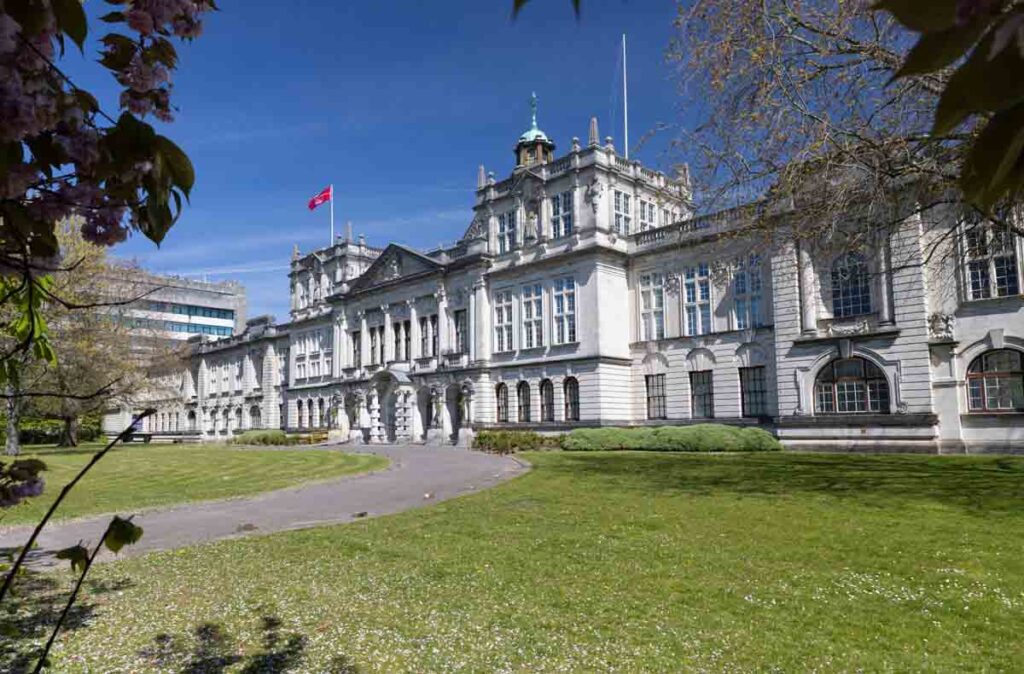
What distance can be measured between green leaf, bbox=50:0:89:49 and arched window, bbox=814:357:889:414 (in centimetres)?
3079

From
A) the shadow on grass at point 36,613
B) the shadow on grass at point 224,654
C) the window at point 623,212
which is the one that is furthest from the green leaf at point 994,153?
the window at point 623,212

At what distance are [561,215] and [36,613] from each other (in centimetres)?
3530

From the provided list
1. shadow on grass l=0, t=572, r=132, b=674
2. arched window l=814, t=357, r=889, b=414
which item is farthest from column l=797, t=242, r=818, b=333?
shadow on grass l=0, t=572, r=132, b=674

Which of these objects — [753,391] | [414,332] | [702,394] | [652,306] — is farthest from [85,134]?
[414,332]

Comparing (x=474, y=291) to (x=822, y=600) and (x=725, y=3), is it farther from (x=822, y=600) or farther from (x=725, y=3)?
(x=822, y=600)

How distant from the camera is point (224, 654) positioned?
19.1 feet

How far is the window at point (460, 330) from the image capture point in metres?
45.2

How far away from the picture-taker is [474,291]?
144 feet

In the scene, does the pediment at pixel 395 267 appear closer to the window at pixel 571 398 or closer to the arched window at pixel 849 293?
the window at pixel 571 398

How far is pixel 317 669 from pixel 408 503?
9.97m

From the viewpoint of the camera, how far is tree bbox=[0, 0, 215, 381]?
5.85 feet

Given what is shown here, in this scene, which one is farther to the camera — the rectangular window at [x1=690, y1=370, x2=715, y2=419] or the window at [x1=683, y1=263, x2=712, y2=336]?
the window at [x1=683, y1=263, x2=712, y2=336]

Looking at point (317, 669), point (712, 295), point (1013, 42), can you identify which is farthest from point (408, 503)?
point (712, 295)

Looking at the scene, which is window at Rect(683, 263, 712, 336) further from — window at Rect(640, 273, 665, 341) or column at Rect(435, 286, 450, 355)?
column at Rect(435, 286, 450, 355)
